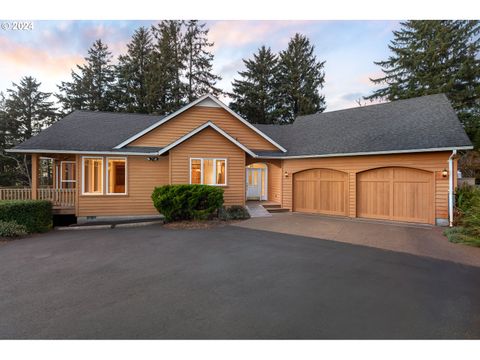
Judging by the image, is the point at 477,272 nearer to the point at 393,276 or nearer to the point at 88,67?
the point at 393,276

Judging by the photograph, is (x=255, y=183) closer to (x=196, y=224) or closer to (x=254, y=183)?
(x=254, y=183)

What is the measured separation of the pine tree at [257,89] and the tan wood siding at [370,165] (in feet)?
55.5

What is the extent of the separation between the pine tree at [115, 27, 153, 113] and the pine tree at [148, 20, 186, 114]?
1.43 m

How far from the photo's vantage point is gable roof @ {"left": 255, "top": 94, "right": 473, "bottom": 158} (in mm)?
9719

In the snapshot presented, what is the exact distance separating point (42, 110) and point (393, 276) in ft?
119

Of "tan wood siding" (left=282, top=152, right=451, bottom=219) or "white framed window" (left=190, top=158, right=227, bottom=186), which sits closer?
"tan wood siding" (left=282, top=152, right=451, bottom=219)

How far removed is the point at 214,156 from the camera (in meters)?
11.5

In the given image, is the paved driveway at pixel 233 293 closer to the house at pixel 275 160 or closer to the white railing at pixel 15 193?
the house at pixel 275 160

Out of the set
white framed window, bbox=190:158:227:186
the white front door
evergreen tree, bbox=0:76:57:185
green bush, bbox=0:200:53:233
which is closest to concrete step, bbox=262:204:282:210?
the white front door

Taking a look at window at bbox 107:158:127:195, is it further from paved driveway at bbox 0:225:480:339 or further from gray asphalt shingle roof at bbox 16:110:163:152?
paved driveway at bbox 0:225:480:339

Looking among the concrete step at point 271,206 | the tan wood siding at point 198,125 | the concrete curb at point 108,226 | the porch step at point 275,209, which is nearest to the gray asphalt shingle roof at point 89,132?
the tan wood siding at point 198,125

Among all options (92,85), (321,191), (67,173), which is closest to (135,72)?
(92,85)

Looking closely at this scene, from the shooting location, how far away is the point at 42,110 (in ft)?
93.8

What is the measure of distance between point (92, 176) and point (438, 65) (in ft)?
93.0
